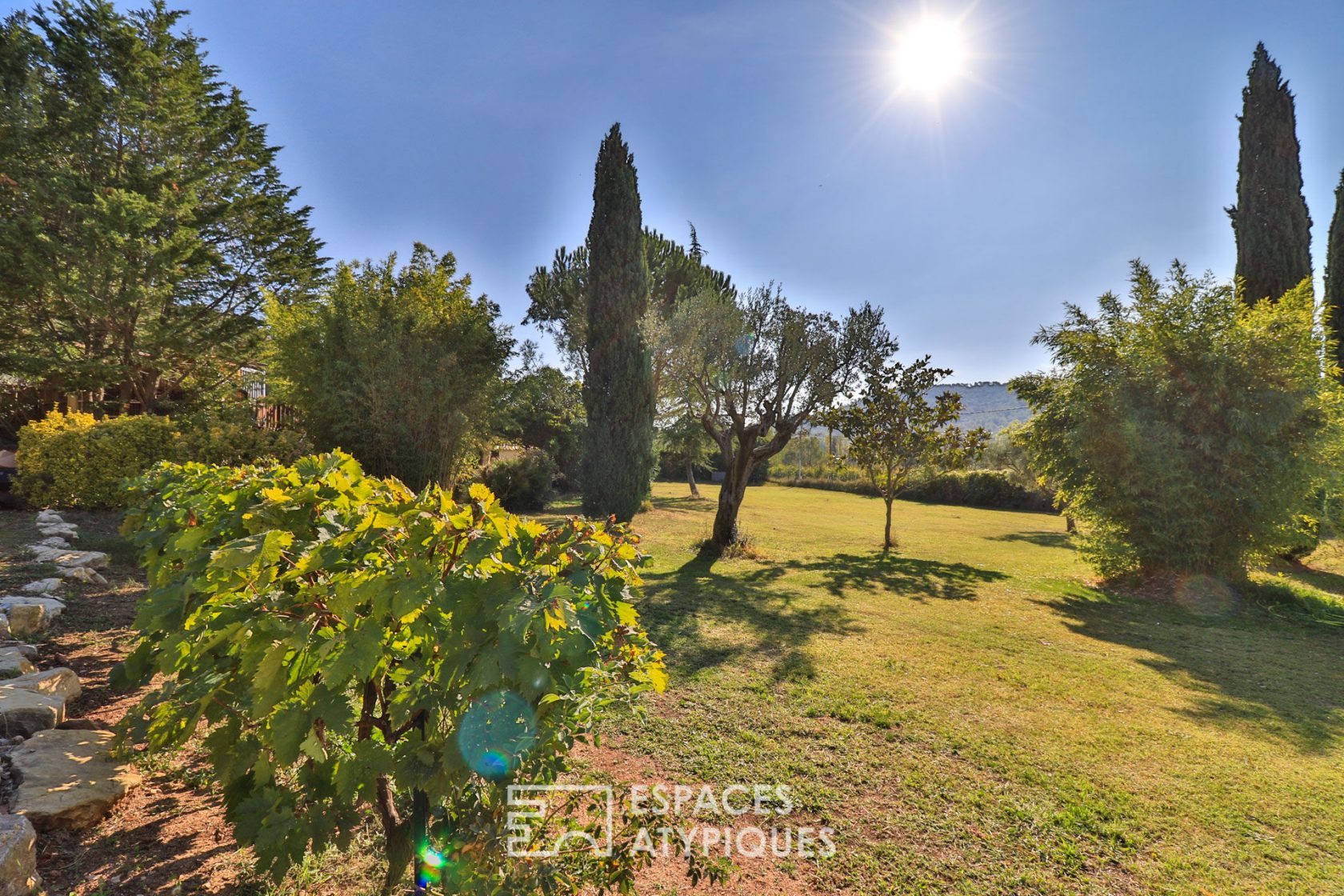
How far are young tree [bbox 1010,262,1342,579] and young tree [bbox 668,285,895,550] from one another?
4321mm

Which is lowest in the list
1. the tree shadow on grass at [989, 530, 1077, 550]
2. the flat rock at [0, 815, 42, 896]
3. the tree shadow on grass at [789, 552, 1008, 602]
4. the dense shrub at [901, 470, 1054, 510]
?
the tree shadow on grass at [789, 552, 1008, 602]

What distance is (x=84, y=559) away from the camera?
5.56 m

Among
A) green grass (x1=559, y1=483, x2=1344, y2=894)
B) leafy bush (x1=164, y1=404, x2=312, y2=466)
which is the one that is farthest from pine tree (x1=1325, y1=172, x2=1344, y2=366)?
leafy bush (x1=164, y1=404, x2=312, y2=466)

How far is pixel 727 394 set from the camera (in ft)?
38.3

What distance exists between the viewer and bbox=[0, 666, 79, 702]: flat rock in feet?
9.38

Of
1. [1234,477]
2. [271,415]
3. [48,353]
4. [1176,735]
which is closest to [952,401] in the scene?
[1234,477]

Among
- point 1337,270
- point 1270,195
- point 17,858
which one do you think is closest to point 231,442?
point 17,858

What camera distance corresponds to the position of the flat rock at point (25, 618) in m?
3.76

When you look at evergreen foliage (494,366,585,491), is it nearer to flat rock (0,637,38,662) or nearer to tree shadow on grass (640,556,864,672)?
tree shadow on grass (640,556,864,672)

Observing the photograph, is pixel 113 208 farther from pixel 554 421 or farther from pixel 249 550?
pixel 249 550

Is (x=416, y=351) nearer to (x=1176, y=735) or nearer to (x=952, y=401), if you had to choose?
(x=1176, y=735)

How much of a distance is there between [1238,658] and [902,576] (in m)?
4.85

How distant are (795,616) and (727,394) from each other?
19.1 feet

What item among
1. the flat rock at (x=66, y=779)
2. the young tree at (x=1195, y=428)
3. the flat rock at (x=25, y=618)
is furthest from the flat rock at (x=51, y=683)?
the young tree at (x=1195, y=428)
